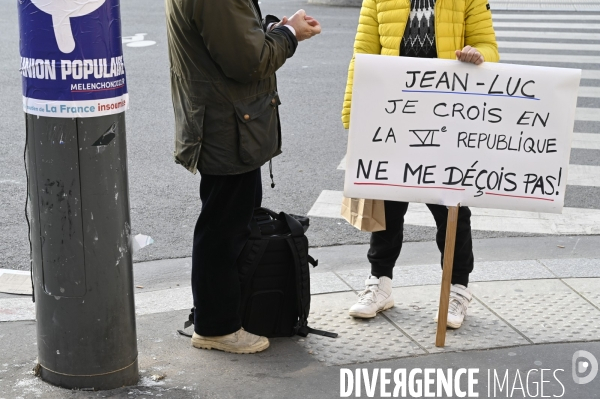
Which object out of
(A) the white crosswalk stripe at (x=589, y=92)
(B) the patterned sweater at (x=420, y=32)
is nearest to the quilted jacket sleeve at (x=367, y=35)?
(B) the patterned sweater at (x=420, y=32)

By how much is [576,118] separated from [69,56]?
6761mm

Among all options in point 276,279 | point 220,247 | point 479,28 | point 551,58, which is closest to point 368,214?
point 276,279

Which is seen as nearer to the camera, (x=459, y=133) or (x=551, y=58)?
(x=459, y=133)

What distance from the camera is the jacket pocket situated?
3549 mm

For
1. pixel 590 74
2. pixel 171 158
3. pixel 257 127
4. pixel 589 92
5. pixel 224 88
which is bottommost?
pixel 171 158

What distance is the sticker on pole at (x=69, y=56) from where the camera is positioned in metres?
3.03

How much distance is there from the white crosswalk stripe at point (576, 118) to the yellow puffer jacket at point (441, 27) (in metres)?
2.02

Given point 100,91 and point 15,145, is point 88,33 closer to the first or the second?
point 100,91

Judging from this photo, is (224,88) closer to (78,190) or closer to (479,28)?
(78,190)

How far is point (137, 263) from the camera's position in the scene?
524cm

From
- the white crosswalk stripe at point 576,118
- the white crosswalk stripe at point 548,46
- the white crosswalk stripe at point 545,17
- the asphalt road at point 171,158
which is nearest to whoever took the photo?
the asphalt road at point 171,158

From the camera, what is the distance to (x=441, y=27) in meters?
3.92

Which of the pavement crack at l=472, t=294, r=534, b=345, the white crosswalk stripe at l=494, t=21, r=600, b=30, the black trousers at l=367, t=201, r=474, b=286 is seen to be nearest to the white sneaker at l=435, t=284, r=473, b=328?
the black trousers at l=367, t=201, r=474, b=286

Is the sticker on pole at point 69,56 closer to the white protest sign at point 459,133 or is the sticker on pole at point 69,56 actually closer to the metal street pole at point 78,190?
the metal street pole at point 78,190
